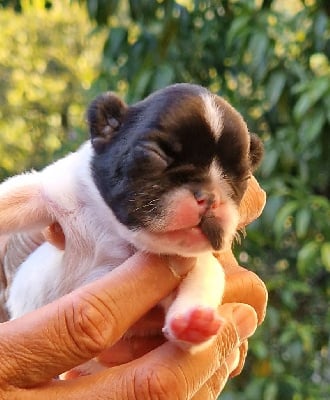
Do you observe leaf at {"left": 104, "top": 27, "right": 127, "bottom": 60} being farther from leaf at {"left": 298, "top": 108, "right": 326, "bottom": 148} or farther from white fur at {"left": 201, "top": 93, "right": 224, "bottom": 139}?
white fur at {"left": 201, "top": 93, "right": 224, "bottom": 139}

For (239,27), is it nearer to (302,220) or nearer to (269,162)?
(269,162)

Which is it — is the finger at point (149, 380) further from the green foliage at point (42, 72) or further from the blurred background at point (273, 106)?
the green foliage at point (42, 72)

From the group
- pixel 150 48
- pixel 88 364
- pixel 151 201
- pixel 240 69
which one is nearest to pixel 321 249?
pixel 240 69

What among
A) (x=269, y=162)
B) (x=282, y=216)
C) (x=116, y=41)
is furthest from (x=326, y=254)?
(x=116, y=41)

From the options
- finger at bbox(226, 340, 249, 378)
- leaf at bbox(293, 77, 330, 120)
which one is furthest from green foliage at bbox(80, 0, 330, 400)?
finger at bbox(226, 340, 249, 378)

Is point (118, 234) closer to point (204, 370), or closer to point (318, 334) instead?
point (204, 370)
